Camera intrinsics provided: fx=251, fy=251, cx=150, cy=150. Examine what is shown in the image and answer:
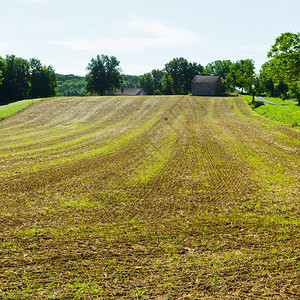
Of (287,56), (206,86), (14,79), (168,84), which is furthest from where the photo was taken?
(168,84)

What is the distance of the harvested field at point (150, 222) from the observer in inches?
223

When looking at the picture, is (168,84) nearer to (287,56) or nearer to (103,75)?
(103,75)

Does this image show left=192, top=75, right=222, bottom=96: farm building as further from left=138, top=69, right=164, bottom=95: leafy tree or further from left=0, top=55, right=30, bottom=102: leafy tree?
left=138, top=69, right=164, bottom=95: leafy tree

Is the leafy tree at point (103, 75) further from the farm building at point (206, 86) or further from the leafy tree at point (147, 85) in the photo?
the leafy tree at point (147, 85)

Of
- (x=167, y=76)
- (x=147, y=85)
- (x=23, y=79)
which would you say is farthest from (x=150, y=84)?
(x=23, y=79)

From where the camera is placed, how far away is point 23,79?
74000 millimetres

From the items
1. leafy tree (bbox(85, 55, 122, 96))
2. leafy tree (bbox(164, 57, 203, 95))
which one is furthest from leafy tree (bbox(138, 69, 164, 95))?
leafy tree (bbox(85, 55, 122, 96))

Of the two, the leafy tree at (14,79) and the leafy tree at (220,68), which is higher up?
the leafy tree at (220,68)

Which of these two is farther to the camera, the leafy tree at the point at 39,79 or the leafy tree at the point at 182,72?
the leafy tree at the point at 182,72

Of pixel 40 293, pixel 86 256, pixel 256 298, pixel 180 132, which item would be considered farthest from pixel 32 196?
pixel 180 132

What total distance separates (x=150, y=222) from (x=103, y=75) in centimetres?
8922

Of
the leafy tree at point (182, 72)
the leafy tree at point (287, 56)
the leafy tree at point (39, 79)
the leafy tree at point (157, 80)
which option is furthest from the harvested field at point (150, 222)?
the leafy tree at point (157, 80)

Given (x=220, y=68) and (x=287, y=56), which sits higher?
(x=220, y=68)

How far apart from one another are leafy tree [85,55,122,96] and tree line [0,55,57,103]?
12591 millimetres
